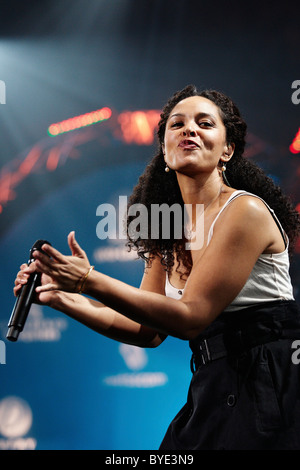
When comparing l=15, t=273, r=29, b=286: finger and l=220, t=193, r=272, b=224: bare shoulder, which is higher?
l=220, t=193, r=272, b=224: bare shoulder

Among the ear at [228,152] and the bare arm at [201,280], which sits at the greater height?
the ear at [228,152]

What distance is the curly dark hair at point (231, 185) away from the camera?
1.63m

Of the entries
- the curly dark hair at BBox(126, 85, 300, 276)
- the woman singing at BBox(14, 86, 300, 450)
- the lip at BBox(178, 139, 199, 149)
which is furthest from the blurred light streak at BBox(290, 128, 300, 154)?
the lip at BBox(178, 139, 199, 149)

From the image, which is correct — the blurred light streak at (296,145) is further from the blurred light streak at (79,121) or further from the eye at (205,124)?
the eye at (205,124)

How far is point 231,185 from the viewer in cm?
170

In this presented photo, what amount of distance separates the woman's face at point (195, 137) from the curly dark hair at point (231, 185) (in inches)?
2.5

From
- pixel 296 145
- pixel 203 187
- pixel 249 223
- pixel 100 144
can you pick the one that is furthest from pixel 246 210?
pixel 100 144

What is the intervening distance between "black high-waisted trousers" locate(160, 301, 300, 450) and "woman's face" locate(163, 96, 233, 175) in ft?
1.63

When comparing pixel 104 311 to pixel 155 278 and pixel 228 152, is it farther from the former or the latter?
pixel 228 152

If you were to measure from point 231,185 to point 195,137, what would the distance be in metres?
0.30

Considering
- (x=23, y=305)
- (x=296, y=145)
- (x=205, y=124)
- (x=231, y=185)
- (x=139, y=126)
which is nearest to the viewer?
(x=23, y=305)

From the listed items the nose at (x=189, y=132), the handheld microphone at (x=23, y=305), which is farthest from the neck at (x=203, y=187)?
the handheld microphone at (x=23, y=305)

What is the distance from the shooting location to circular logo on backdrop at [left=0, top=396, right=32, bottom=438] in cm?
307

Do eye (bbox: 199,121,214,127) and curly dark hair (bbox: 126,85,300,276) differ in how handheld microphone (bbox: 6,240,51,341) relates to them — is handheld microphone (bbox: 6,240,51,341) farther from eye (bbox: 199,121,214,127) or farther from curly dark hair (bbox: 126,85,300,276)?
eye (bbox: 199,121,214,127)
